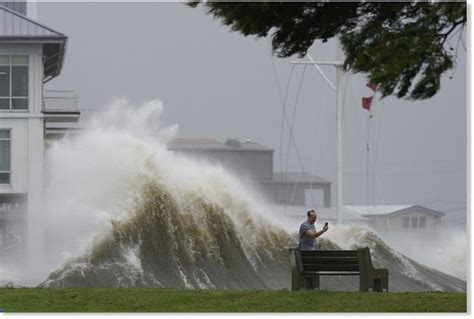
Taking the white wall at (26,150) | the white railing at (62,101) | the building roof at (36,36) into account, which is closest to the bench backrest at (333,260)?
the white railing at (62,101)

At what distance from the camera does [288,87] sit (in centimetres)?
1511

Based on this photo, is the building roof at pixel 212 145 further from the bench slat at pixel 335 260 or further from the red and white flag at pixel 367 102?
the bench slat at pixel 335 260

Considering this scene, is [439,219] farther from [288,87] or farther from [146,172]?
[146,172]

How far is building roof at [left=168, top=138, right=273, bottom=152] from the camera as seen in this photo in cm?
1513

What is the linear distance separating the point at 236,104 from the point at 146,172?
261 centimetres

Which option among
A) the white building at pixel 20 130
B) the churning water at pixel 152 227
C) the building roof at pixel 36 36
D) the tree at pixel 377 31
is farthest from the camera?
the white building at pixel 20 130

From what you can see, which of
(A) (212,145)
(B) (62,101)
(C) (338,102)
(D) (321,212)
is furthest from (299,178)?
(B) (62,101)

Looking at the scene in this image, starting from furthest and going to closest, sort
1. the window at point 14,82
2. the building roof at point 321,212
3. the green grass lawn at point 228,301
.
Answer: the window at point 14,82
the building roof at point 321,212
the green grass lawn at point 228,301

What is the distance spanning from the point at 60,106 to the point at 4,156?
1564 millimetres

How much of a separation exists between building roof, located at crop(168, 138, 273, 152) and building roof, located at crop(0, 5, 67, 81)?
175 centimetres

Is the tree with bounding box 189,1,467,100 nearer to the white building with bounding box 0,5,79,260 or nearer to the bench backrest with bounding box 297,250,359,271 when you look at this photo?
the bench backrest with bounding box 297,250,359,271

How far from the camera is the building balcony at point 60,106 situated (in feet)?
50.0

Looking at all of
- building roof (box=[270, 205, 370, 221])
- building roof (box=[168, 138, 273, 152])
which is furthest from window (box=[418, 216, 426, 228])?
building roof (box=[168, 138, 273, 152])

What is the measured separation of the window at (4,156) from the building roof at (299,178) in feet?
12.0
